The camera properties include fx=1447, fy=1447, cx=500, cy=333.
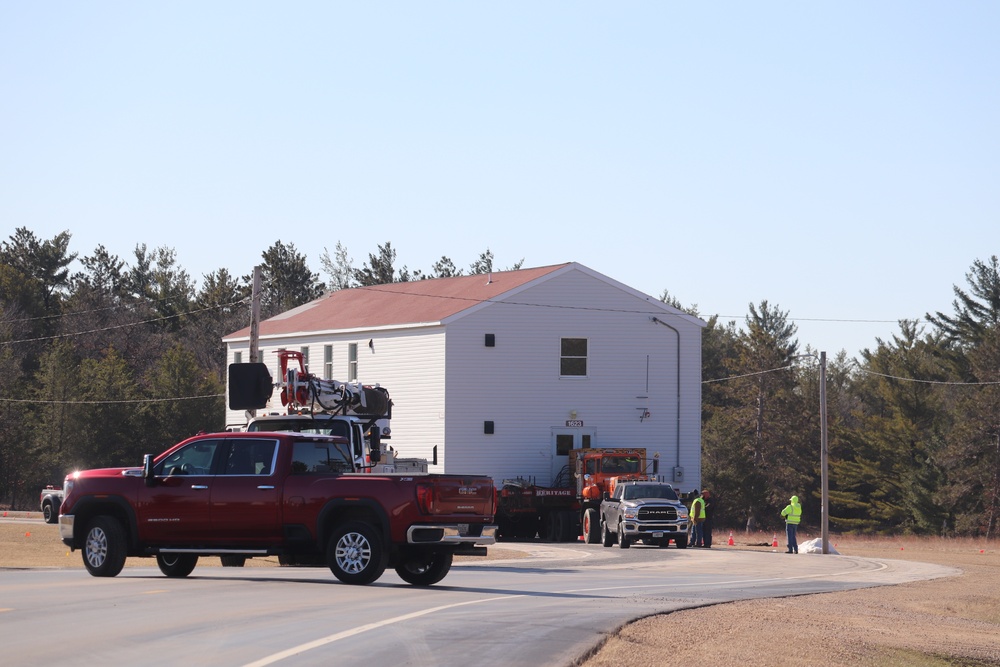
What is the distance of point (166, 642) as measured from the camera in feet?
42.5

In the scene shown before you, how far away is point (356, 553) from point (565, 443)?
32.3 meters

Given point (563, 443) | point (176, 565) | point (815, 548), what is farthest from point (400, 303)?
point (176, 565)

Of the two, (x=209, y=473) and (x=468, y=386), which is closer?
(x=209, y=473)

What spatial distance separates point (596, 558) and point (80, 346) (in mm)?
65845

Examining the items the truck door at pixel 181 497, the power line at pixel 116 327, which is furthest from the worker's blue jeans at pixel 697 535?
the power line at pixel 116 327

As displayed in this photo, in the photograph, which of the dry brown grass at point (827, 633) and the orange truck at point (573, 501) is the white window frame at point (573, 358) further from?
the dry brown grass at point (827, 633)

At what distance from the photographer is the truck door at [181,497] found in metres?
19.3

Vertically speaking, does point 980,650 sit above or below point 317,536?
below

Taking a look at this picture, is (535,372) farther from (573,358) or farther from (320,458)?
(320,458)

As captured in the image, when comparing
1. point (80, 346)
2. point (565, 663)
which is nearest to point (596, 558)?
point (565, 663)

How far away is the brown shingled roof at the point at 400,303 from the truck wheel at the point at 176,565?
1127 inches

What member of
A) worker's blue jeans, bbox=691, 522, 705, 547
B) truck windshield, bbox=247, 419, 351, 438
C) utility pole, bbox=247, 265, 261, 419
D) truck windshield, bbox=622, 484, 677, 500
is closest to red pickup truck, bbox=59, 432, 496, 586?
truck windshield, bbox=247, 419, 351, 438

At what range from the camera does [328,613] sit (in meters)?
15.5

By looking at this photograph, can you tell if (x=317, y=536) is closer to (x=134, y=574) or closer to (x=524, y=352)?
(x=134, y=574)
